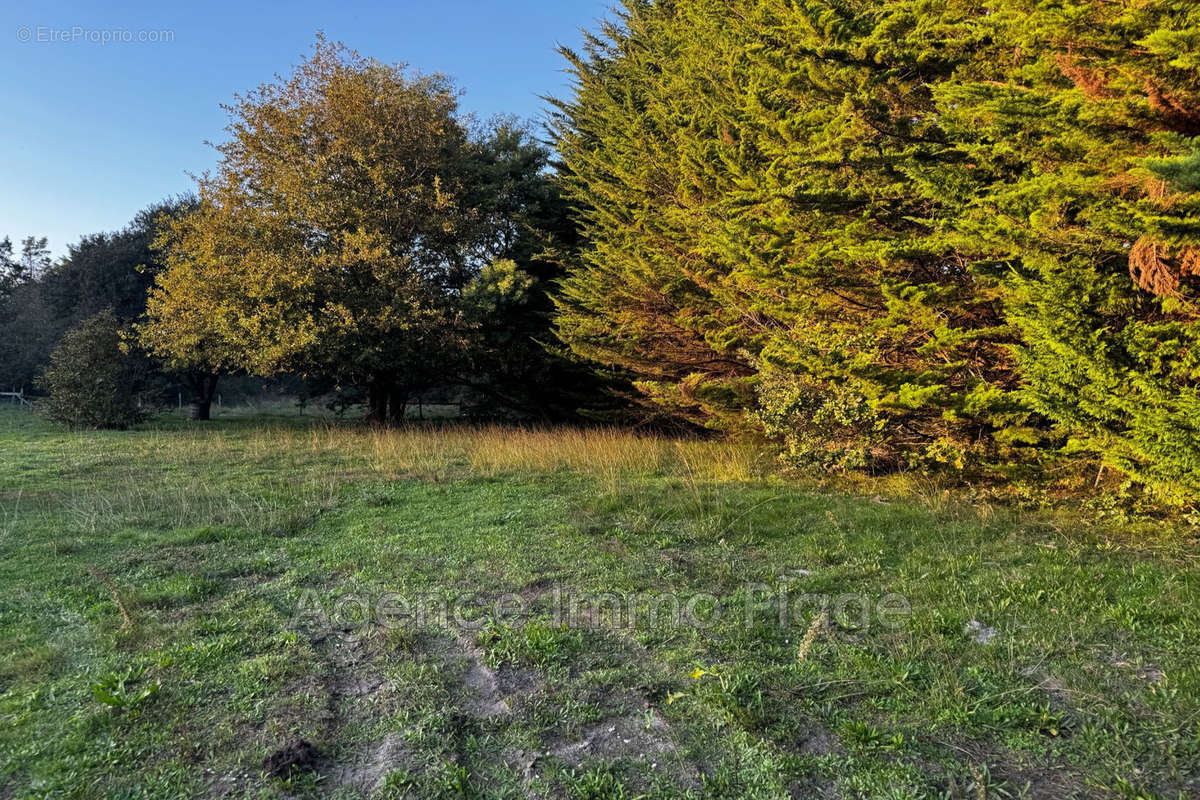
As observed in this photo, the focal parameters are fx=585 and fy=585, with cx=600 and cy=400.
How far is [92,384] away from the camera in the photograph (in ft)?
54.5

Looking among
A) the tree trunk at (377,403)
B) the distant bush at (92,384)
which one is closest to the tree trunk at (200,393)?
the distant bush at (92,384)

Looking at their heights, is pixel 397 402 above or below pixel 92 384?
below

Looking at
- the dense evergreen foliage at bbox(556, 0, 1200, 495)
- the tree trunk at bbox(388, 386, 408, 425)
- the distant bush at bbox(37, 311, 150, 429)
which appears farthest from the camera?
the tree trunk at bbox(388, 386, 408, 425)

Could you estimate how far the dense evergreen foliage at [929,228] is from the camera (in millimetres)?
4727

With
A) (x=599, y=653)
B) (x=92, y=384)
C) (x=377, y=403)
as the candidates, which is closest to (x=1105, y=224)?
(x=599, y=653)

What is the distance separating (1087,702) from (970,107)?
557 cm

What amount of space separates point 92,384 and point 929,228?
2083 centimetres

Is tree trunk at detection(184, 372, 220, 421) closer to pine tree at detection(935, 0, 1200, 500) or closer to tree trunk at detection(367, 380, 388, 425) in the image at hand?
tree trunk at detection(367, 380, 388, 425)

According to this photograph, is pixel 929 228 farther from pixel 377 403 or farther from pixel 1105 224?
pixel 377 403

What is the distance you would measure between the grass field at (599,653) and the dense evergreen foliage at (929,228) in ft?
4.37

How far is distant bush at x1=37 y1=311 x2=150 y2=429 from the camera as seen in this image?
16531 millimetres

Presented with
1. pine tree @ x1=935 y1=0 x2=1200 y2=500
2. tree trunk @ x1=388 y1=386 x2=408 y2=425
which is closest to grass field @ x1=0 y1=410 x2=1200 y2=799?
pine tree @ x1=935 y1=0 x2=1200 y2=500

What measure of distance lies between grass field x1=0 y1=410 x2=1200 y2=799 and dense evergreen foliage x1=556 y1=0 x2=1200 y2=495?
133cm

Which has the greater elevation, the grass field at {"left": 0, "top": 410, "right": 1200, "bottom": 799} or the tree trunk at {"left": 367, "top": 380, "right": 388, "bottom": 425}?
the tree trunk at {"left": 367, "top": 380, "right": 388, "bottom": 425}
